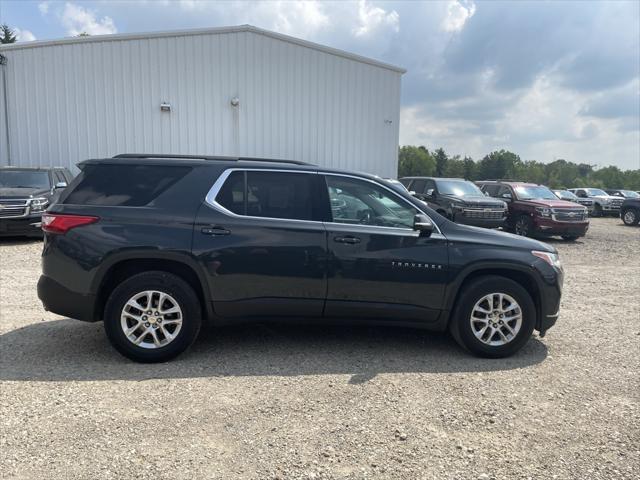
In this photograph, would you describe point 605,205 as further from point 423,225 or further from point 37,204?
point 37,204

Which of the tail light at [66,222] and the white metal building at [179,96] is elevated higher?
the white metal building at [179,96]

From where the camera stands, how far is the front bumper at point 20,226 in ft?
33.1

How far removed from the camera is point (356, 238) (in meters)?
4.21

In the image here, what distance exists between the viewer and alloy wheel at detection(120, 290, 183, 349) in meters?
4.05

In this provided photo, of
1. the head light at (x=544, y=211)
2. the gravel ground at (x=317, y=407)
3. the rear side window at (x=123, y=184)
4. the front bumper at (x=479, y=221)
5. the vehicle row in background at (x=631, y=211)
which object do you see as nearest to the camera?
the gravel ground at (x=317, y=407)

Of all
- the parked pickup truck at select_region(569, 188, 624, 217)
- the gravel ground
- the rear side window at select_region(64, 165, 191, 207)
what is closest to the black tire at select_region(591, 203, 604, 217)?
the parked pickup truck at select_region(569, 188, 624, 217)

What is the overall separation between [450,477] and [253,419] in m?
1.33

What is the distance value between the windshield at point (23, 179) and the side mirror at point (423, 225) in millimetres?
10300

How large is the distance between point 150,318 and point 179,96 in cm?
1420

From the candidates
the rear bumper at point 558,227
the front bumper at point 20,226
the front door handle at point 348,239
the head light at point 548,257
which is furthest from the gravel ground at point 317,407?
the rear bumper at point 558,227

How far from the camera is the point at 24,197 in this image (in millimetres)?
10281

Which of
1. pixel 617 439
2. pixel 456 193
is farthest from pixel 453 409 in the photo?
pixel 456 193

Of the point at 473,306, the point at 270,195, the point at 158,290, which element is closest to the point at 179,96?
the point at 270,195

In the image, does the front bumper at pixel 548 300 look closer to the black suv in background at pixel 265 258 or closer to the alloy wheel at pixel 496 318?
the black suv in background at pixel 265 258
